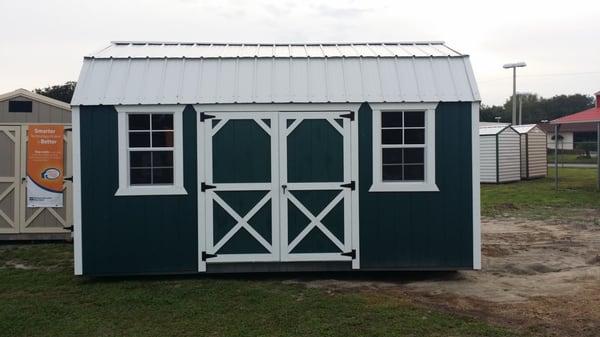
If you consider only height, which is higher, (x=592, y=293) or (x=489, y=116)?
(x=489, y=116)

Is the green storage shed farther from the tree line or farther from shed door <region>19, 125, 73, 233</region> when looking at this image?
the tree line

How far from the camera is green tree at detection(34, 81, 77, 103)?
3231 centimetres

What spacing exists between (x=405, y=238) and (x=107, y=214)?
374cm

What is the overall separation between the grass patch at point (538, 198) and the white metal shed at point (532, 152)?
5.51ft

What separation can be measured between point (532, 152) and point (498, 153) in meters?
3.02

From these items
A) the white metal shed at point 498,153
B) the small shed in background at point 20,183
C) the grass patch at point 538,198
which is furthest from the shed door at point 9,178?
the white metal shed at point 498,153

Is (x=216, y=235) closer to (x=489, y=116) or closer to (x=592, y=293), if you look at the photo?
(x=592, y=293)

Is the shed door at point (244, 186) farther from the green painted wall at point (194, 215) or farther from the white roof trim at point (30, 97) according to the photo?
the white roof trim at point (30, 97)

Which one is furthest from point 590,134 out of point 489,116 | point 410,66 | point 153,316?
point 153,316

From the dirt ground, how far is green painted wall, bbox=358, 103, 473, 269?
0.29 m

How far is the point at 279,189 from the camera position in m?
7.29

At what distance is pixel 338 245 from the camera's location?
732 cm

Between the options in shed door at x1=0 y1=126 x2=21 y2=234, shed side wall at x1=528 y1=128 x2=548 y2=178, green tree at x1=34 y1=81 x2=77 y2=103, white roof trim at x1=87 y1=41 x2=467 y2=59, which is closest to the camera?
white roof trim at x1=87 y1=41 x2=467 y2=59

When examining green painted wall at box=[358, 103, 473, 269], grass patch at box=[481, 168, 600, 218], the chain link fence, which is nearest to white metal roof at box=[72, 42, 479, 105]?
green painted wall at box=[358, 103, 473, 269]
